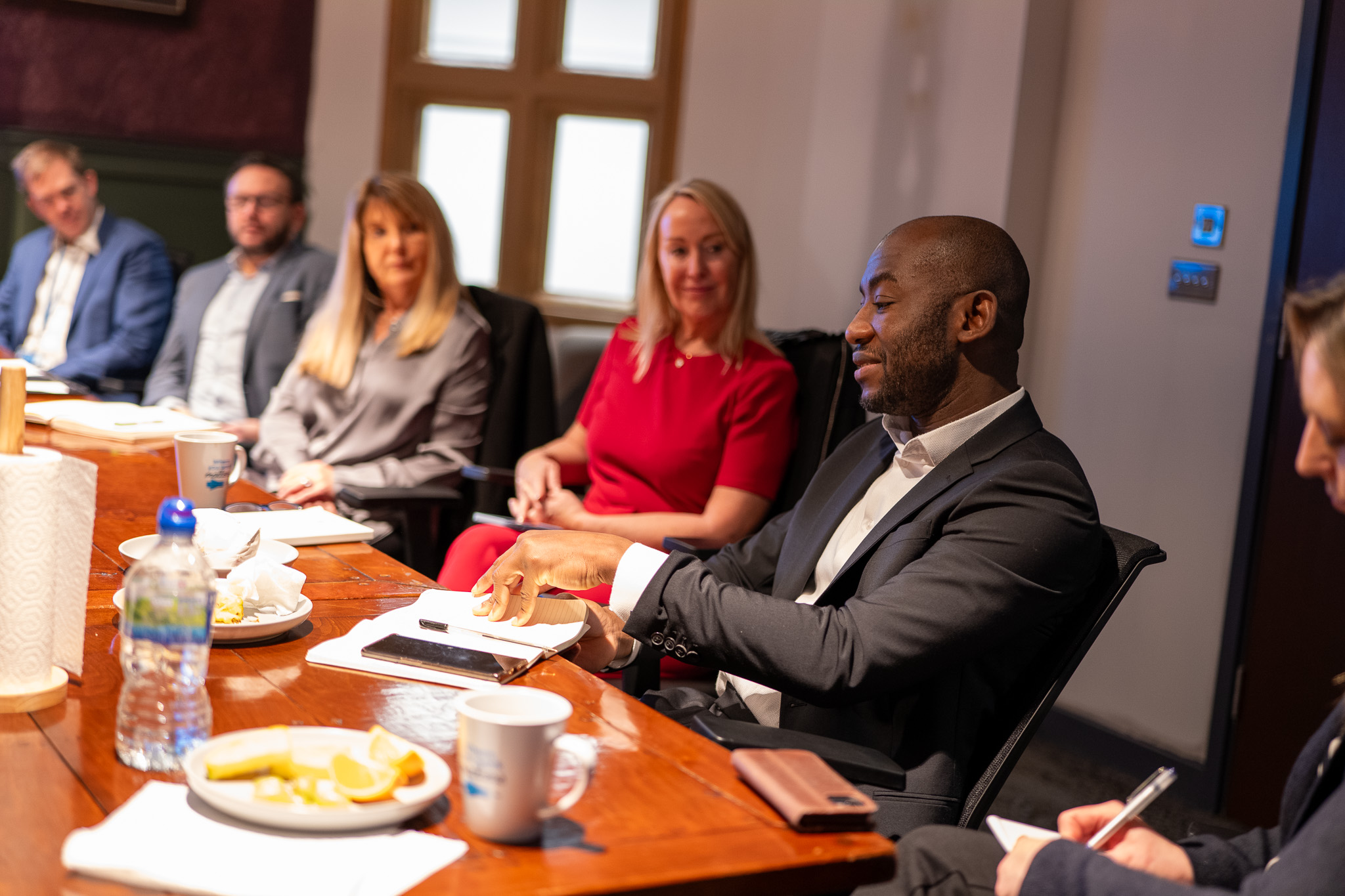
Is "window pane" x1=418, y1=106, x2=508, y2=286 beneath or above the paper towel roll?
above

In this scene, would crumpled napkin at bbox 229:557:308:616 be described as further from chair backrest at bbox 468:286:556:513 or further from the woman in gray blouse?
chair backrest at bbox 468:286:556:513

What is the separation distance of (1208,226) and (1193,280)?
5.3 inches

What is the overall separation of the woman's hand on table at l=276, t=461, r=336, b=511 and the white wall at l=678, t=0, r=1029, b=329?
6.04ft

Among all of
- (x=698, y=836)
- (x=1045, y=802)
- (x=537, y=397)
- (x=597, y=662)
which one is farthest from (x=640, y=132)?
(x=698, y=836)

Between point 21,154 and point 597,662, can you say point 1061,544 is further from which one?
point 21,154

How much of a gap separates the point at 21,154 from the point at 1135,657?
425cm

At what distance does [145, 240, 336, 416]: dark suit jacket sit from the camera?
386 cm

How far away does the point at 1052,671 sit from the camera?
1.57 m

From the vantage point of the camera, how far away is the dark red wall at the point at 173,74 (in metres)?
4.97

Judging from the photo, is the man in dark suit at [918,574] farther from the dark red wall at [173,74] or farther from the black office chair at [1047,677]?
the dark red wall at [173,74]

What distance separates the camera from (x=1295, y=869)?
102 cm

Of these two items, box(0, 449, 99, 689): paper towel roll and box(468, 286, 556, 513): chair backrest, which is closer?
box(0, 449, 99, 689): paper towel roll

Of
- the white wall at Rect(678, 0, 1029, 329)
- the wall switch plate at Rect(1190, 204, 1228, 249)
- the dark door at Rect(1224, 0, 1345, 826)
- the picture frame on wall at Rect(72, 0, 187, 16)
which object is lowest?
the dark door at Rect(1224, 0, 1345, 826)

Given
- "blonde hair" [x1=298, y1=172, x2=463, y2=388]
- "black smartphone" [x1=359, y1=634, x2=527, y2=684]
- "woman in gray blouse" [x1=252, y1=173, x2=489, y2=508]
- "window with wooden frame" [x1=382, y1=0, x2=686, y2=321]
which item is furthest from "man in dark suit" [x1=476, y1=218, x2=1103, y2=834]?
"window with wooden frame" [x1=382, y1=0, x2=686, y2=321]
